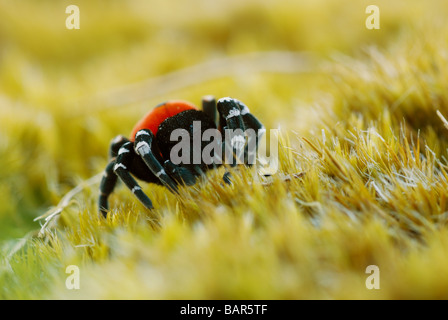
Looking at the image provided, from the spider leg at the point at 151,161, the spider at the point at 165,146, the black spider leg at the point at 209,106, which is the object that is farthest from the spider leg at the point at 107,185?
the black spider leg at the point at 209,106

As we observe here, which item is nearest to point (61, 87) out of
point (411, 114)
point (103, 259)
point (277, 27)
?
point (277, 27)

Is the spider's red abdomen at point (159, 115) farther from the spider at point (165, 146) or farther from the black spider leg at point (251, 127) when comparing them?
the black spider leg at point (251, 127)

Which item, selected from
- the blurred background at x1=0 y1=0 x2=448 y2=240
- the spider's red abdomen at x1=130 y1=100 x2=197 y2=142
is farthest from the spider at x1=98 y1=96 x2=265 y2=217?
the blurred background at x1=0 y1=0 x2=448 y2=240

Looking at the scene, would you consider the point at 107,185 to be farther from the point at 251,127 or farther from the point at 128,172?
the point at 251,127

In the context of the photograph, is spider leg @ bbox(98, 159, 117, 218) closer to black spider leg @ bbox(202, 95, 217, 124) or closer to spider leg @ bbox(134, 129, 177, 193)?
spider leg @ bbox(134, 129, 177, 193)

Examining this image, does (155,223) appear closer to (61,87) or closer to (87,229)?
(87,229)

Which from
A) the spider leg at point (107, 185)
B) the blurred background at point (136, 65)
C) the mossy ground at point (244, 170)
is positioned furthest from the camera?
the blurred background at point (136, 65)
